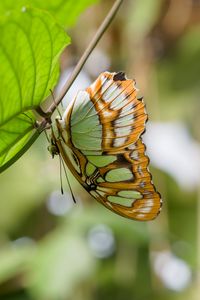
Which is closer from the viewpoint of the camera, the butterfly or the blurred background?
the butterfly

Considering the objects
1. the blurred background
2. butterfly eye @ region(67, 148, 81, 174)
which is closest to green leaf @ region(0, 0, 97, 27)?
butterfly eye @ region(67, 148, 81, 174)

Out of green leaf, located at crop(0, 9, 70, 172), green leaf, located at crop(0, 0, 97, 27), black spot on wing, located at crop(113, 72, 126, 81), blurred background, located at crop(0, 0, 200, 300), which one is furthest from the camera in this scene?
blurred background, located at crop(0, 0, 200, 300)

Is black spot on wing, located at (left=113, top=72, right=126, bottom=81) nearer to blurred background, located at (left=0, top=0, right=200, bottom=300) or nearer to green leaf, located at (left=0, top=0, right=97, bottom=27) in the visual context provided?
green leaf, located at (left=0, top=0, right=97, bottom=27)

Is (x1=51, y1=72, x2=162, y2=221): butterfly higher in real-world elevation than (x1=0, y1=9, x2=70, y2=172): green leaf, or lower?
lower

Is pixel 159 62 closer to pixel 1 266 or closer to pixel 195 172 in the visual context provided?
pixel 195 172

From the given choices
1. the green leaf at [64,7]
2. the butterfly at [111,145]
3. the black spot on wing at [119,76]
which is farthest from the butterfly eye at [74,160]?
the green leaf at [64,7]

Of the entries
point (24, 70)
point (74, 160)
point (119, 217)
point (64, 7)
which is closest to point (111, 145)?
point (74, 160)
